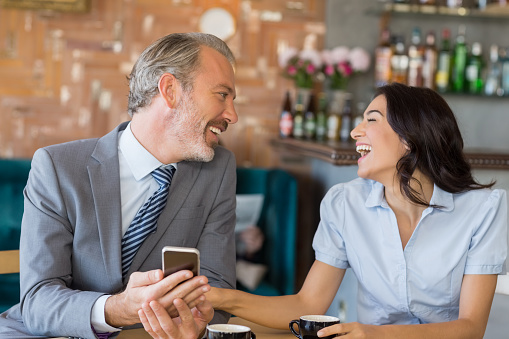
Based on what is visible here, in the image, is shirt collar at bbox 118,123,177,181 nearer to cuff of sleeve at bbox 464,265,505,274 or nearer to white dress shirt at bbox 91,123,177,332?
white dress shirt at bbox 91,123,177,332

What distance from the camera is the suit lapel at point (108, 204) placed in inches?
65.4

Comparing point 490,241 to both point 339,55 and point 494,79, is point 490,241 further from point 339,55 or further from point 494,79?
point 494,79

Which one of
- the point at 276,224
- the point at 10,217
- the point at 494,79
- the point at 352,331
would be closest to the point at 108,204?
the point at 352,331

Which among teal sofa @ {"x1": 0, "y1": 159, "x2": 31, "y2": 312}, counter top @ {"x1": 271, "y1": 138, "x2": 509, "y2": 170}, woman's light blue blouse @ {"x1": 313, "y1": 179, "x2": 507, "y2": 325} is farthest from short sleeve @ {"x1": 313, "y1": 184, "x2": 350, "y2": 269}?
teal sofa @ {"x1": 0, "y1": 159, "x2": 31, "y2": 312}

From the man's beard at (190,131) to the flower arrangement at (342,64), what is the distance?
6.71ft

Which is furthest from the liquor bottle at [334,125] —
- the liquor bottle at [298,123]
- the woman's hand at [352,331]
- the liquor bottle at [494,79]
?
the woman's hand at [352,331]

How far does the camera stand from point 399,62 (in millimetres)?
3816

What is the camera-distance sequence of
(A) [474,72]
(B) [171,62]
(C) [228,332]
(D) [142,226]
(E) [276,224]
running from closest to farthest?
1. (C) [228,332]
2. (D) [142,226]
3. (B) [171,62]
4. (E) [276,224]
5. (A) [474,72]

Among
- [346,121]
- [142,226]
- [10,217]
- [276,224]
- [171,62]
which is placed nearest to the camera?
[142,226]

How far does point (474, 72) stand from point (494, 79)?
5.7 inches

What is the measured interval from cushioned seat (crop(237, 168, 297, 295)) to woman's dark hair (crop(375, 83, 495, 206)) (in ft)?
5.23

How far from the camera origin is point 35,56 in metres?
3.78

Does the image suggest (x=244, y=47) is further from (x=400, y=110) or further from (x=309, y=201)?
(x=400, y=110)

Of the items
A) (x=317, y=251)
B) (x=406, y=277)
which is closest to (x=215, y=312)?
(x=317, y=251)
